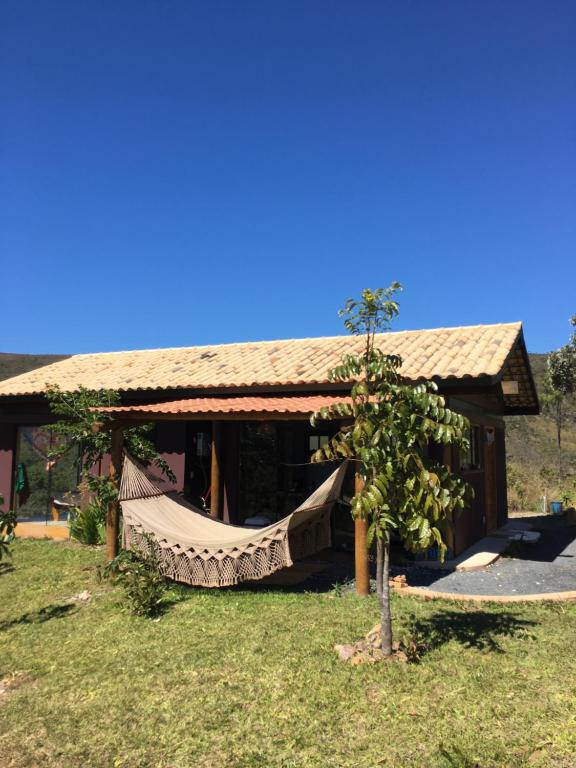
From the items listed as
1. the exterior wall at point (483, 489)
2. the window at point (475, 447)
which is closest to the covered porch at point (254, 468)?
the exterior wall at point (483, 489)

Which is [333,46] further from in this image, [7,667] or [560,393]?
[560,393]

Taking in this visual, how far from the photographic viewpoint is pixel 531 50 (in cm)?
805

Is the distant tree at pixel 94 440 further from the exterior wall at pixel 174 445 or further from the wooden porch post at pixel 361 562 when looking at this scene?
the wooden porch post at pixel 361 562

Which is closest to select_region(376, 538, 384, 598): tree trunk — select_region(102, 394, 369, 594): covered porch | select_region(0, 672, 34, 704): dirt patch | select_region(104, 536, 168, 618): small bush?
select_region(104, 536, 168, 618): small bush

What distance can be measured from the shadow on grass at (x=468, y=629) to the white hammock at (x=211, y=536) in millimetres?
1392

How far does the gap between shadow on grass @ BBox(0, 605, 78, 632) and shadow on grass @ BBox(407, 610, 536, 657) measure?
3630 mm

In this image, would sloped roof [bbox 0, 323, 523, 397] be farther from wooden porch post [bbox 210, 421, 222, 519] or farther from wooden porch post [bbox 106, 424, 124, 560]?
wooden porch post [bbox 106, 424, 124, 560]

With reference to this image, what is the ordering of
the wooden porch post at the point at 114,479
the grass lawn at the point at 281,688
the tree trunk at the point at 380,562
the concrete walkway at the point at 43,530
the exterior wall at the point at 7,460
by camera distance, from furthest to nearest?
the exterior wall at the point at 7,460
the concrete walkway at the point at 43,530
the wooden porch post at the point at 114,479
the tree trunk at the point at 380,562
the grass lawn at the point at 281,688

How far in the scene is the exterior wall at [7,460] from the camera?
10.5 m

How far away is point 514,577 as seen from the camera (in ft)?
21.3

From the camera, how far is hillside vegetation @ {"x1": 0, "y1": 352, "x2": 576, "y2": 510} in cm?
1596

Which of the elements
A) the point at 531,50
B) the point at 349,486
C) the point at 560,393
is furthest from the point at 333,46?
the point at 560,393

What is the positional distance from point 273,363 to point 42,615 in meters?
5.30

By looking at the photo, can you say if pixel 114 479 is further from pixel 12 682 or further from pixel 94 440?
pixel 12 682
